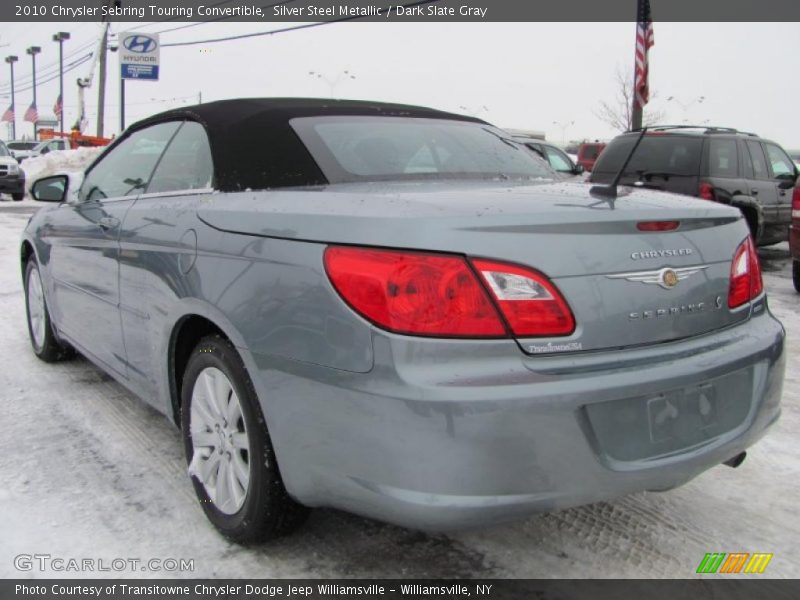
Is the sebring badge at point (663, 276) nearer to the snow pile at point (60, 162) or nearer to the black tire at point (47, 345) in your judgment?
the black tire at point (47, 345)

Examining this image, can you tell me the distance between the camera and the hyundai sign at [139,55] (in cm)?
2719

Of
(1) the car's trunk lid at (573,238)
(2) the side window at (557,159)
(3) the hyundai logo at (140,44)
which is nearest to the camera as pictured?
(1) the car's trunk lid at (573,238)

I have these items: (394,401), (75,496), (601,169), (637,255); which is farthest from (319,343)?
(601,169)

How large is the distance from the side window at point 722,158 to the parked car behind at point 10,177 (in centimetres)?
1853

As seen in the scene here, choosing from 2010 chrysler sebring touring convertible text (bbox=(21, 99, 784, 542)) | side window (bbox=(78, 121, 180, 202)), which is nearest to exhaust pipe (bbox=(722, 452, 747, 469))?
2010 chrysler sebring touring convertible text (bbox=(21, 99, 784, 542))

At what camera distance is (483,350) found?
6.12 ft

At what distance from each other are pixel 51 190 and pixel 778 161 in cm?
931

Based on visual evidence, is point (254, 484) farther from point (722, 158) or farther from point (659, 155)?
point (722, 158)

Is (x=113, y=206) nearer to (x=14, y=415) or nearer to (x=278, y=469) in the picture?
(x=14, y=415)

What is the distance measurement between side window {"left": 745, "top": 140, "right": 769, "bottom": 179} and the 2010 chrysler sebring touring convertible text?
7.74m

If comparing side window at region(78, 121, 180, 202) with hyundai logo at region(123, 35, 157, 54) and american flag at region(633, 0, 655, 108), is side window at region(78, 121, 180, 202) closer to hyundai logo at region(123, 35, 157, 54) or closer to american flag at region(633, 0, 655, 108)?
american flag at region(633, 0, 655, 108)

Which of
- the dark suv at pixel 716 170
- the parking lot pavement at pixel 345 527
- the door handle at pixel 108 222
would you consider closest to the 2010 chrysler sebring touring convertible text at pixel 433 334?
the parking lot pavement at pixel 345 527

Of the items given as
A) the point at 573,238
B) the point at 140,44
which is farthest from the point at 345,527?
the point at 140,44

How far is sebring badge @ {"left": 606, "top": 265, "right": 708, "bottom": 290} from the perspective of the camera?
2.03m
